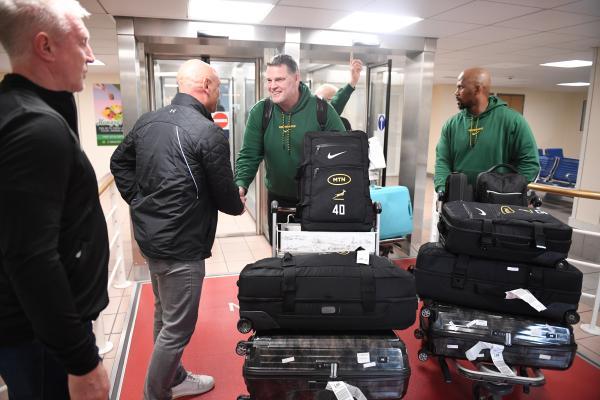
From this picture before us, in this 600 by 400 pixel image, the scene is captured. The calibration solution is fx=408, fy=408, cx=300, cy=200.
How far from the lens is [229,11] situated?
3.71 metres

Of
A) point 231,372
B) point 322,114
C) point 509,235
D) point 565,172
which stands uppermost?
point 322,114

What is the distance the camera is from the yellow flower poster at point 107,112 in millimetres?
9094

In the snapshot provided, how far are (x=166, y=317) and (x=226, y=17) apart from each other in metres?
2.99

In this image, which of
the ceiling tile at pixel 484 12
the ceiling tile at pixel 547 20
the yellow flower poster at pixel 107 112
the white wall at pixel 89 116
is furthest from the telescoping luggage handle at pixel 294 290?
the yellow flower poster at pixel 107 112

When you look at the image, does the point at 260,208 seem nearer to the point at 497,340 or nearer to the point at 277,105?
the point at 277,105

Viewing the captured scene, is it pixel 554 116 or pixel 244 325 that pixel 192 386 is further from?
pixel 554 116

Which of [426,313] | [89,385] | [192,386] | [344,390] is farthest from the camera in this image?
[192,386]

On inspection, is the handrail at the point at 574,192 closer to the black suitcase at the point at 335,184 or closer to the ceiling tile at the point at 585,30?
the black suitcase at the point at 335,184

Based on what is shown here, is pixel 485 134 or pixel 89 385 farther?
pixel 485 134

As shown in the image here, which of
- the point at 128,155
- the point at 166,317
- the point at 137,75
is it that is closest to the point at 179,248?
the point at 166,317

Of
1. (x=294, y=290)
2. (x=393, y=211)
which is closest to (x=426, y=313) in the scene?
(x=294, y=290)

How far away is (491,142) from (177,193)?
2130mm

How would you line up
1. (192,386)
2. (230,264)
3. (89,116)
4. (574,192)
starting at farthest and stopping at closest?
(89,116) < (230,264) < (574,192) < (192,386)

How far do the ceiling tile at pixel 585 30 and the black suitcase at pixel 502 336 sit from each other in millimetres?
3429
